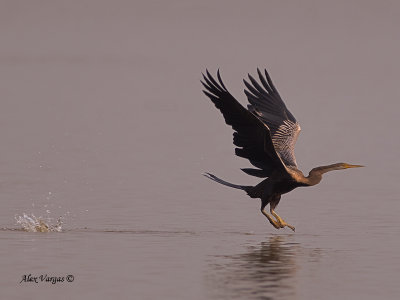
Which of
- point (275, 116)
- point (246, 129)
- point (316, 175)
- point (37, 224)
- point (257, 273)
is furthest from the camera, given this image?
point (275, 116)

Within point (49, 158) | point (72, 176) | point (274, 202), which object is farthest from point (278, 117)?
point (49, 158)

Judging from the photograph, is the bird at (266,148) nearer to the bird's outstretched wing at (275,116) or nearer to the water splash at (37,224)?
the bird's outstretched wing at (275,116)

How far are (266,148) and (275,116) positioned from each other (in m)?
3.01

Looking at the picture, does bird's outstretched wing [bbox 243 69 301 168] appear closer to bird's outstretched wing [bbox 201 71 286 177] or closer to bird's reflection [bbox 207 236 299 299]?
bird's outstretched wing [bbox 201 71 286 177]

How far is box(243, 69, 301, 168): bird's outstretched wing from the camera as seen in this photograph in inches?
719

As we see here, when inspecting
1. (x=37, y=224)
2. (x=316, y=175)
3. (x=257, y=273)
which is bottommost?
(x=257, y=273)

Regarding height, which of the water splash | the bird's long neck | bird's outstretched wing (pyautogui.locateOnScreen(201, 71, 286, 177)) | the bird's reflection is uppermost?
bird's outstretched wing (pyautogui.locateOnScreen(201, 71, 286, 177))

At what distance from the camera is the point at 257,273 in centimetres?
1269

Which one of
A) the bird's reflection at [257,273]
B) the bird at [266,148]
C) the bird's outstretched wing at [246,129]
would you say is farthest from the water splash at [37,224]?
the bird's reflection at [257,273]

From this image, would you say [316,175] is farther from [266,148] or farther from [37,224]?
[37,224]

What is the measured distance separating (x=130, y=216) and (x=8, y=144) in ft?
27.8

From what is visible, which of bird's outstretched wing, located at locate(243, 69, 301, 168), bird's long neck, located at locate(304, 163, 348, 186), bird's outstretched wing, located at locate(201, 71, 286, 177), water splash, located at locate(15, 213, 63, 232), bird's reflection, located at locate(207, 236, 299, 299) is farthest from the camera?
bird's outstretched wing, located at locate(243, 69, 301, 168)

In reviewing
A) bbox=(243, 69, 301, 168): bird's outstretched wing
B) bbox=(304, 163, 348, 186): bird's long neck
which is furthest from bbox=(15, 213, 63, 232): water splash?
bbox=(243, 69, 301, 168): bird's outstretched wing

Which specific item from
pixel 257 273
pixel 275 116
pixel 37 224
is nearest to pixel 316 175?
pixel 275 116
